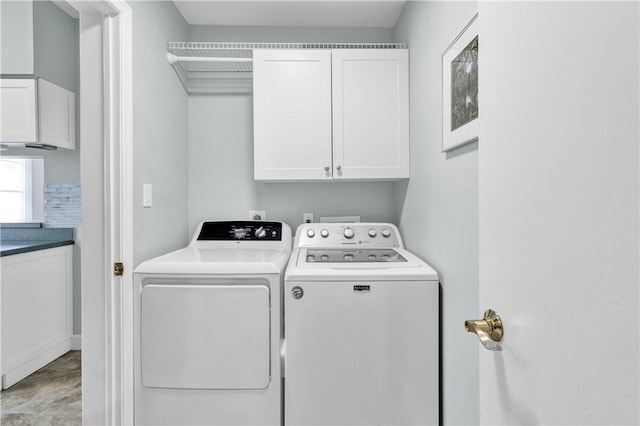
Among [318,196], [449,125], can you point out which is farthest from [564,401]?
[318,196]

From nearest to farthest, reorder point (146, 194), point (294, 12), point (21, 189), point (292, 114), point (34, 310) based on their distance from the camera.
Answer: point (146, 194) < point (292, 114) < point (294, 12) < point (34, 310) < point (21, 189)

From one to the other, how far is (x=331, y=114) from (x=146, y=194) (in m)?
1.16

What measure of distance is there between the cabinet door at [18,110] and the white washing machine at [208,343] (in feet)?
5.76

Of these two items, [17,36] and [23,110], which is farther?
[17,36]

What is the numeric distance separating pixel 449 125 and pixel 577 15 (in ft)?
3.29

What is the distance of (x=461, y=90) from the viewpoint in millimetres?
1277

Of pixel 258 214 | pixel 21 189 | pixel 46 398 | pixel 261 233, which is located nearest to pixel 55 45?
pixel 21 189

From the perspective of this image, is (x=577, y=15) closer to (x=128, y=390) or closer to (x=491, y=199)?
(x=491, y=199)

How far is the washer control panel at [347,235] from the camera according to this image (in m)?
2.14

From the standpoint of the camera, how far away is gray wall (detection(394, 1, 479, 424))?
1219mm

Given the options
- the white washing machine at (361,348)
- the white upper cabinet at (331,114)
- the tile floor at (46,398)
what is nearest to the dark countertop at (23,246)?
the tile floor at (46,398)

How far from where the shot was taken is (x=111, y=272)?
146 centimetres

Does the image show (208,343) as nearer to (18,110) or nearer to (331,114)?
(331,114)

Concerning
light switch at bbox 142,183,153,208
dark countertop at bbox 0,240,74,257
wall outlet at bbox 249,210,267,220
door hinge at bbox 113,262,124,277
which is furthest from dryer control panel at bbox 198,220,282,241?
dark countertop at bbox 0,240,74,257
